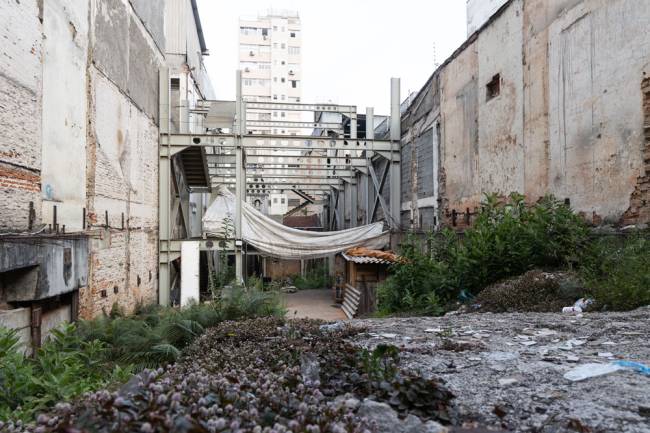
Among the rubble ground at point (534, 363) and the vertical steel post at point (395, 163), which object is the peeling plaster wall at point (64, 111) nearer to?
the rubble ground at point (534, 363)

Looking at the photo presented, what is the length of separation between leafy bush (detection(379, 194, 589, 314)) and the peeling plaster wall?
18.1 ft

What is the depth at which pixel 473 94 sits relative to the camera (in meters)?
10.6

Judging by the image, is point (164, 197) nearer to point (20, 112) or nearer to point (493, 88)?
point (20, 112)

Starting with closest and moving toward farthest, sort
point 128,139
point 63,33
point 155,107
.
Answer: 1. point 63,33
2. point 128,139
3. point 155,107

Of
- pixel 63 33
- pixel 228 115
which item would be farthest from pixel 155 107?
pixel 63 33

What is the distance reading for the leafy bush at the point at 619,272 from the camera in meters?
5.25

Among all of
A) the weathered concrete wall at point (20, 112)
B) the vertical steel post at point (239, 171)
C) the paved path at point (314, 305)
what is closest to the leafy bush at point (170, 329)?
the weathered concrete wall at point (20, 112)

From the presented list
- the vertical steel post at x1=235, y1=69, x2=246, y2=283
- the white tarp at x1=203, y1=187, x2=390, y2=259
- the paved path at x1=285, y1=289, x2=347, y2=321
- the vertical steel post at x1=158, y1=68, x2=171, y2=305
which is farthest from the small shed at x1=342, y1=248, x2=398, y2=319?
the vertical steel post at x1=158, y1=68, x2=171, y2=305

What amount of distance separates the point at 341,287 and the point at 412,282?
19.8ft

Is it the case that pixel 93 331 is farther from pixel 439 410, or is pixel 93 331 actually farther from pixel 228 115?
pixel 228 115

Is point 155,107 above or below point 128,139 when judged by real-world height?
above

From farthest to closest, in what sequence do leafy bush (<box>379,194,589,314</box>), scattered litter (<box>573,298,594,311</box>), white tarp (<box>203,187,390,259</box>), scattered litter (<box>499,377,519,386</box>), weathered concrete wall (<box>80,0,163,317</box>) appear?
white tarp (<box>203,187,390,259</box>) < weathered concrete wall (<box>80,0,163,317</box>) < leafy bush (<box>379,194,589,314</box>) < scattered litter (<box>573,298,594,311</box>) < scattered litter (<box>499,377,519,386</box>)

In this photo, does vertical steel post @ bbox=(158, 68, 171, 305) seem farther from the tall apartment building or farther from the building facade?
the tall apartment building

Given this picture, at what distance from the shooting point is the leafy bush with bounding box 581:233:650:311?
207 inches
